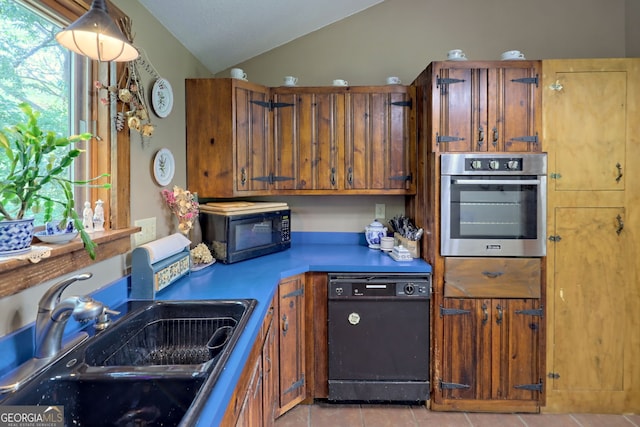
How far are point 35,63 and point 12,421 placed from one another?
1074 mm

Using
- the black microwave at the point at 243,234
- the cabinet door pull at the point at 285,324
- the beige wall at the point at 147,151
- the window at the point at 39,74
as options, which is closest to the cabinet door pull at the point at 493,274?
the cabinet door pull at the point at 285,324

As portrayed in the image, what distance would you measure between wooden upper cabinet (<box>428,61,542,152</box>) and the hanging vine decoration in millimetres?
1599

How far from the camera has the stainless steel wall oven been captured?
204 cm

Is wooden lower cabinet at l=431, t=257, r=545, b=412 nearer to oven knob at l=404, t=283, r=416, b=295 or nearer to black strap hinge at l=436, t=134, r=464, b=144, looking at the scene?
oven knob at l=404, t=283, r=416, b=295

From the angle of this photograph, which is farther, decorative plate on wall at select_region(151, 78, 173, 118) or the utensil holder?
the utensil holder

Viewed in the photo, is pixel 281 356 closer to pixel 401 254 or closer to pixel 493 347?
pixel 401 254

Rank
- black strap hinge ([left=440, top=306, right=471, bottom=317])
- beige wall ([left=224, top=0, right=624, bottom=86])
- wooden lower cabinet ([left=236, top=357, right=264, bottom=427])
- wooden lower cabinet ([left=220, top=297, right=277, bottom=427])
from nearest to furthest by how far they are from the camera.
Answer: wooden lower cabinet ([left=220, top=297, right=277, bottom=427]), wooden lower cabinet ([left=236, top=357, right=264, bottom=427]), black strap hinge ([left=440, top=306, right=471, bottom=317]), beige wall ([left=224, top=0, right=624, bottom=86])

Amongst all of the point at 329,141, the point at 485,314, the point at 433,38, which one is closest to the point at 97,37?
the point at 329,141

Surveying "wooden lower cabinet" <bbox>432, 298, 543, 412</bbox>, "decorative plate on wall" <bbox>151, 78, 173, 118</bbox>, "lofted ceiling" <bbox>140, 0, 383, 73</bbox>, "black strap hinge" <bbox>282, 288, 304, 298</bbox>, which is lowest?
"wooden lower cabinet" <bbox>432, 298, 543, 412</bbox>

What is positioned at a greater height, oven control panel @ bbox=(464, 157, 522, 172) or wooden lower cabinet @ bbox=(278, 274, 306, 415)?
oven control panel @ bbox=(464, 157, 522, 172)

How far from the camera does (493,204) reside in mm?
2074

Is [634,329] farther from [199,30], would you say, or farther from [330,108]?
[199,30]

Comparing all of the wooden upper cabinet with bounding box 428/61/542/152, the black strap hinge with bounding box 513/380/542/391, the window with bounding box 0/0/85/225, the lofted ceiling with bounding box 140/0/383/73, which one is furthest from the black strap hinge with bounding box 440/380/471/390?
the lofted ceiling with bounding box 140/0/383/73

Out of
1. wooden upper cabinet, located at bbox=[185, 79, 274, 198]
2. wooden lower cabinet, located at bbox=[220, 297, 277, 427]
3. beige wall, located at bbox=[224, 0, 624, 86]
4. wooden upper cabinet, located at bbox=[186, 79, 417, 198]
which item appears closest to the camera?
wooden lower cabinet, located at bbox=[220, 297, 277, 427]
